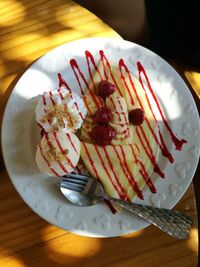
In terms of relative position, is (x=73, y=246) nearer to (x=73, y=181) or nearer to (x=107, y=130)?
(x=73, y=181)

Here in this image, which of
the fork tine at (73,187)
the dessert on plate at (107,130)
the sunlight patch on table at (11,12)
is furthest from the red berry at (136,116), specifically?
the sunlight patch on table at (11,12)

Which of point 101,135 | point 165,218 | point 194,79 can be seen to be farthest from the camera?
point 194,79

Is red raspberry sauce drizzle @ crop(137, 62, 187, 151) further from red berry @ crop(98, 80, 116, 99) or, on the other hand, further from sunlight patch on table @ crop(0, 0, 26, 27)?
sunlight patch on table @ crop(0, 0, 26, 27)

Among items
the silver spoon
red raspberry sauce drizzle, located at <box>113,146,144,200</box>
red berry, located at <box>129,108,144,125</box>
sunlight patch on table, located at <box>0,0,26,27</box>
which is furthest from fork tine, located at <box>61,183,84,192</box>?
sunlight patch on table, located at <box>0,0,26,27</box>

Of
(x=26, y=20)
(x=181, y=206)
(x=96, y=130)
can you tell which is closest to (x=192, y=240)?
(x=181, y=206)

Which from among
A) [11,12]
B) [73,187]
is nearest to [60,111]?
[73,187]

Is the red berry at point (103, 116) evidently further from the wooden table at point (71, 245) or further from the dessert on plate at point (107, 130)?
the wooden table at point (71, 245)

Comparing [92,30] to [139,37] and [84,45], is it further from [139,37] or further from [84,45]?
[139,37]
